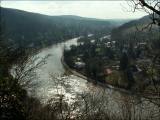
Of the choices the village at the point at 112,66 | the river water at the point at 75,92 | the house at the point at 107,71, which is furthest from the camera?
the house at the point at 107,71

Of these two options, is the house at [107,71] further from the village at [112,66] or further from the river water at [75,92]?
the river water at [75,92]

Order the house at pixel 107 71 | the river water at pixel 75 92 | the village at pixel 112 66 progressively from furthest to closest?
the house at pixel 107 71 → the village at pixel 112 66 → the river water at pixel 75 92

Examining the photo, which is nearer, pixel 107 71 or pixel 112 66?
pixel 107 71

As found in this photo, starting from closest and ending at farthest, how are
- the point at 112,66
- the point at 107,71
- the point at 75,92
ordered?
the point at 75,92
the point at 107,71
the point at 112,66

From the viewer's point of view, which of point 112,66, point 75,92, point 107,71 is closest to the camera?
point 75,92

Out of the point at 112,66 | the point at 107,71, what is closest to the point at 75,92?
the point at 107,71

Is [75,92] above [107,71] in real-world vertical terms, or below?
above

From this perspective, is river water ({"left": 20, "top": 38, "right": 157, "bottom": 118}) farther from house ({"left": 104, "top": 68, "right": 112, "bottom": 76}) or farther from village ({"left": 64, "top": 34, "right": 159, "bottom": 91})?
house ({"left": 104, "top": 68, "right": 112, "bottom": 76})

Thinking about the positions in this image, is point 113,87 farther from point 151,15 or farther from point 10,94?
point 151,15

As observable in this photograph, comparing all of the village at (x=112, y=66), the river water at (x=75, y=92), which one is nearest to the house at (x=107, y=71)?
the village at (x=112, y=66)

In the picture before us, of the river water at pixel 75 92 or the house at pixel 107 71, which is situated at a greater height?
the river water at pixel 75 92

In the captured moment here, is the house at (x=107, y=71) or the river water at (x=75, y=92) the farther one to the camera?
the house at (x=107, y=71)

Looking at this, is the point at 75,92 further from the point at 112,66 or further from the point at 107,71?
the point at 112,66
